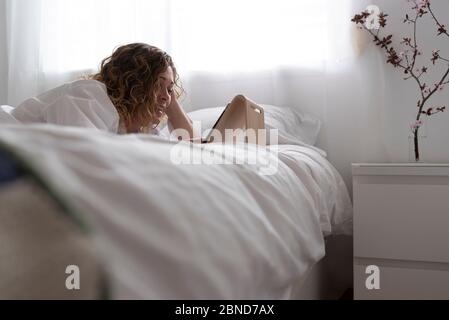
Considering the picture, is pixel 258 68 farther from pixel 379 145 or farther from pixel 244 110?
pixel 244 110

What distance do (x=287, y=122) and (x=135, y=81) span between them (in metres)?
0.69

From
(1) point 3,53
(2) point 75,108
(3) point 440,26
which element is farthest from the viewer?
(1) point 3,53

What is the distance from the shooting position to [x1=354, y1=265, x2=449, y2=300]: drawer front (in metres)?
1.41

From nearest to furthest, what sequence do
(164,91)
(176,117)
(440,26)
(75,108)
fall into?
(75,108), (164,91), (176,117), (440,26)

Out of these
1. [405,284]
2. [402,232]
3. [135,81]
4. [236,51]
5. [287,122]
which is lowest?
[405,284]

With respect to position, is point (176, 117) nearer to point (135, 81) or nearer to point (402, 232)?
point (135, 81)

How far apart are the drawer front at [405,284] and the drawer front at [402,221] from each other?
0.04 meters

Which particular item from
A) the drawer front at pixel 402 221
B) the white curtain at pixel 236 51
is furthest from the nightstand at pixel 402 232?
the white curtain at pixel 236 51

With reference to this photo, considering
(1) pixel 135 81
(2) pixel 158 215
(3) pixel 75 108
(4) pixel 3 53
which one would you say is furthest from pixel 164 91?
(4) pixel 3 53

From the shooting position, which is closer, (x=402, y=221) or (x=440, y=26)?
(x=402, y=221)

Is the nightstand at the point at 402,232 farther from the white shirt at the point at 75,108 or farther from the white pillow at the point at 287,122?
the white shirt at the point at 75,108

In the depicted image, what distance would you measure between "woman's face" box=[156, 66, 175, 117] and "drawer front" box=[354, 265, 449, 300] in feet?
2.51

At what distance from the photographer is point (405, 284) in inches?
56.6

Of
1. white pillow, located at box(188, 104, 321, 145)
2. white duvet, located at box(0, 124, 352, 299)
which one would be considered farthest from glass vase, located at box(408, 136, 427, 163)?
white duvet, located at box(0, 124, 352, 299)
